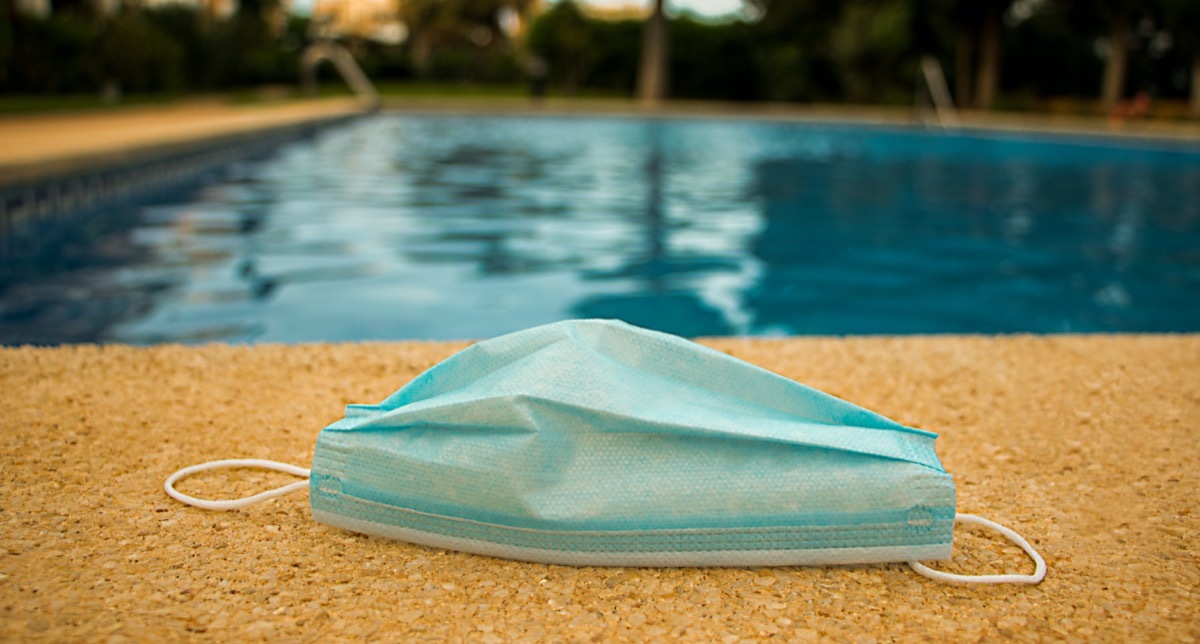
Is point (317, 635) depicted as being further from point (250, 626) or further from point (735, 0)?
point (735, 0)

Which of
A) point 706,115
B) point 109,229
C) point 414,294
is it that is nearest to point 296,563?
point 414,294

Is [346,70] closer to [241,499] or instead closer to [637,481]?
[241,499]

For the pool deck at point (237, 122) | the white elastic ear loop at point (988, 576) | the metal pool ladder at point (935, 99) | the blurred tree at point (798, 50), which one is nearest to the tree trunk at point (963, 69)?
the metal pool ladder at point (935, 99)

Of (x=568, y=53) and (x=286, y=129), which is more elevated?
(x=568, y=53)

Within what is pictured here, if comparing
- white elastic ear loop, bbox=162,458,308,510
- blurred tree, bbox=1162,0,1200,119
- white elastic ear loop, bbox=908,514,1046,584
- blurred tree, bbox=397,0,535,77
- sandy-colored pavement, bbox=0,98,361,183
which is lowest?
white elastic ear loop, bbox=908,514,1046,584

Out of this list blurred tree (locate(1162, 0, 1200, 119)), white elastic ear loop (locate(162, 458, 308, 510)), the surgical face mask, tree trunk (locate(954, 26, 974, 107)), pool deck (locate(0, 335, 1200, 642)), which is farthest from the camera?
tree trunk (locate(954, 26, 974, 107))

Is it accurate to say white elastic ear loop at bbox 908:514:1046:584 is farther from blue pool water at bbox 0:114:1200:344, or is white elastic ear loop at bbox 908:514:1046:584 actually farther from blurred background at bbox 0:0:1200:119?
blurred background at bbox 0:0:1200:119

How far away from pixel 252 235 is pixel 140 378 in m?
4.18

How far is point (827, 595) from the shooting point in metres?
1.65

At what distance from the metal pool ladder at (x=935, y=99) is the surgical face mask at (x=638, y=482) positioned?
1671 centimetres

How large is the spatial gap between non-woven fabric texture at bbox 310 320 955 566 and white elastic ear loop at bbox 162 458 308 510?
287mm

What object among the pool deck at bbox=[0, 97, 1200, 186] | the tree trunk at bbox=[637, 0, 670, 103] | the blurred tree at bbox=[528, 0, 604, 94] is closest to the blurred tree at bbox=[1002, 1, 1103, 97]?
the pool deck at bbox=[0, 97, 1200, 186]

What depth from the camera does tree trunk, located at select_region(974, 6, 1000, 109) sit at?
2109 cm

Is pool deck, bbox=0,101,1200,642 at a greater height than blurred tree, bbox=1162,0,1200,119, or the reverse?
blurred tree, bbox=1162,0,1200,119
